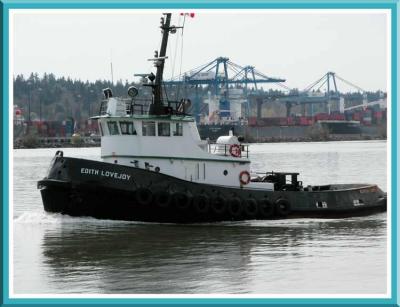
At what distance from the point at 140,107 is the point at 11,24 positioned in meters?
11.4

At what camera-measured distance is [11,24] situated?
9.36m

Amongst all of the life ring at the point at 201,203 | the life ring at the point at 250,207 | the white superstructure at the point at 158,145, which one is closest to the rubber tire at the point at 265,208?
the life ring at the point at 250,207

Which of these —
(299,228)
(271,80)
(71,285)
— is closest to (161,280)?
(71,285)

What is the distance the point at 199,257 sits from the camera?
53.8ft

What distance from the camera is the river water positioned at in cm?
1367

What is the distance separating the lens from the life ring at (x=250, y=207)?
2073cm

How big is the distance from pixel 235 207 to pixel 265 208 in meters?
0.94

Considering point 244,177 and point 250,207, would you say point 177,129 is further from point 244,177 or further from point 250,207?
point 250,207

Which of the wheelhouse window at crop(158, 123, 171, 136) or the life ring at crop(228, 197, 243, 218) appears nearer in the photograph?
the wheelhouse window at crop(158, 123, 171, 136)

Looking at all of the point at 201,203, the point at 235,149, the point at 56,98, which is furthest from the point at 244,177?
the point at 56,98

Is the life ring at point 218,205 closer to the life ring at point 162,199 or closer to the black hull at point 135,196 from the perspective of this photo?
the black hull at point 135,196

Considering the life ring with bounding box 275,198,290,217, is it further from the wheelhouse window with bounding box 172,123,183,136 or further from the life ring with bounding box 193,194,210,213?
the wheelhouse window with bounding box 172,123,183,136

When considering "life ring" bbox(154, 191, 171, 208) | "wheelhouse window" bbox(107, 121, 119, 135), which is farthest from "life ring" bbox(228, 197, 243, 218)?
"wheelhouse window" bbox(107, 121, 119, 135)

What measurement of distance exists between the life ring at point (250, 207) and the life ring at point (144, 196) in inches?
104
